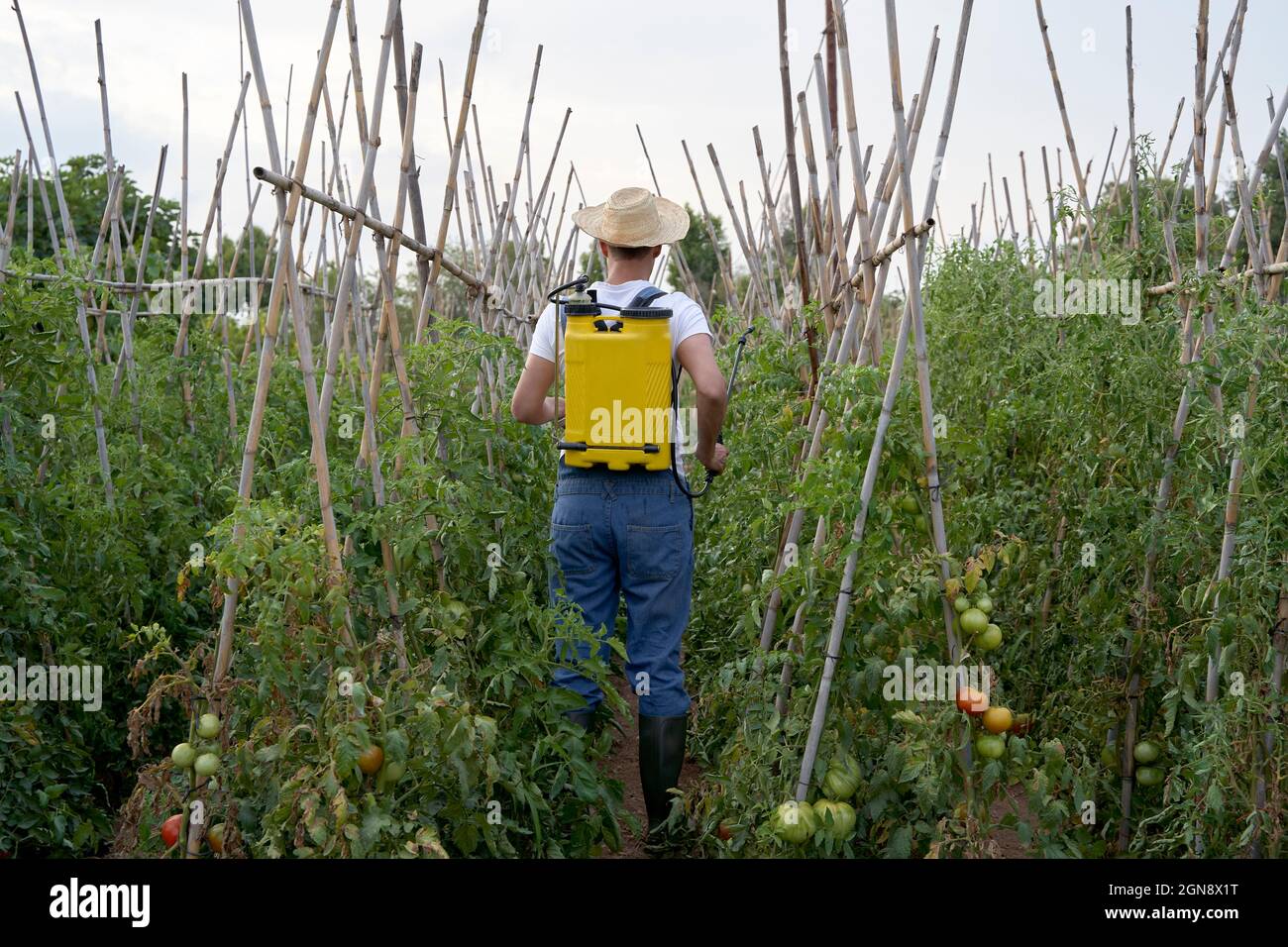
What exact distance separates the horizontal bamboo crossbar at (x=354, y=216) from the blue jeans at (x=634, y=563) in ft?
2.26

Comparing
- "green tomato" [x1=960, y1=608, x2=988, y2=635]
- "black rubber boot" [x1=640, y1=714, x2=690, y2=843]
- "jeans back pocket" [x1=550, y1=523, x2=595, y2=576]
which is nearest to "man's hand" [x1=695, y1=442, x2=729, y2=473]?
"jeans back pocket" [x1=550, y1=523, x2=595, y2=576]

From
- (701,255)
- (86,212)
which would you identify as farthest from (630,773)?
(701,255)

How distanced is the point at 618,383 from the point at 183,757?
1.31 meters

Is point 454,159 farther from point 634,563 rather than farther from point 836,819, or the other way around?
point 836,819

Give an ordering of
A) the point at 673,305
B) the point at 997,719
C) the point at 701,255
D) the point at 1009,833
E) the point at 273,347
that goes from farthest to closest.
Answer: the point at 701,255 → the point at 1009,833 → the point at 673,305 → the point at 997,719 → the point at 273,347

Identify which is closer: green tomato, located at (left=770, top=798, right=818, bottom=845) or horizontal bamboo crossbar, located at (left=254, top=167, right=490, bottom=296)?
horizontal bamboo crossbar, located at (left=254, top=167, right=490, bottom=296)

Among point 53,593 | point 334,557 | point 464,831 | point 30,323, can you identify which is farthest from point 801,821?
point 30,323

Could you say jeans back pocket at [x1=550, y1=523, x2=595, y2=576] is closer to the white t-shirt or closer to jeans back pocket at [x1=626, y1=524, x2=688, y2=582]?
jeans back pocket at [x1=626, y1=524, x2=688, y2=582]

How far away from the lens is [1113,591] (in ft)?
10.3

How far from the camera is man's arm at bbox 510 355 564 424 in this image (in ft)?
10.2

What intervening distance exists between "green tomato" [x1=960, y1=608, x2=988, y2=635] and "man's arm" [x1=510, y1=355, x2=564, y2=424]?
122 cm

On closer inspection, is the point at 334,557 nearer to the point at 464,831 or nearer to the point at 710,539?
the point at 464,831

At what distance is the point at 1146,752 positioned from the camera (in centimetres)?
306
